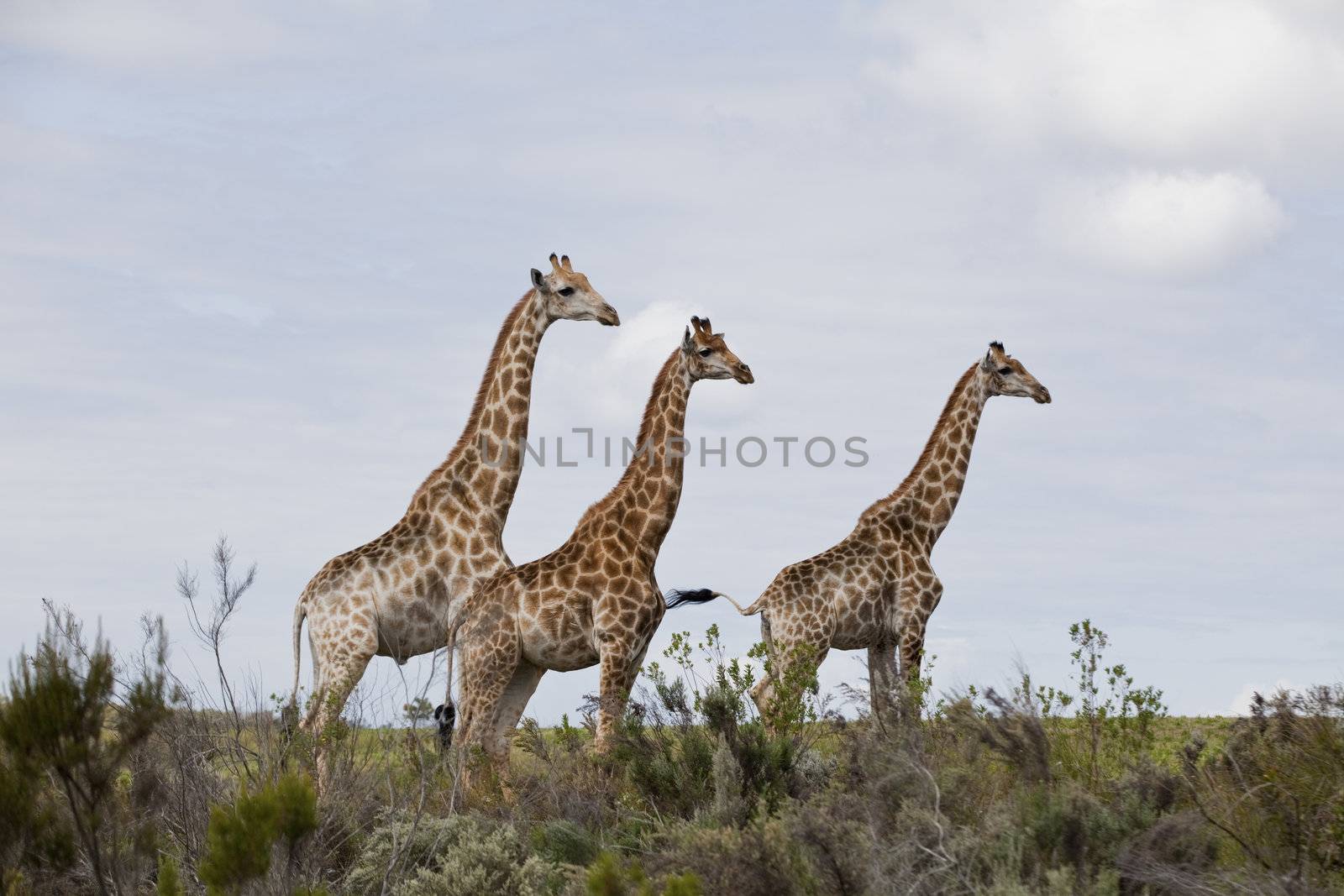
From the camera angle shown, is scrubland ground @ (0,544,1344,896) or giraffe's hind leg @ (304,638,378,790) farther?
giraffe's hind leg @ (304,638,378,790)

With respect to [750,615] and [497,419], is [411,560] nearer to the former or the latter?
[497,419]

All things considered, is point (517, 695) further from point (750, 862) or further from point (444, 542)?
point (750, 862)

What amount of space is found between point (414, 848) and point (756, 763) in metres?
2.16

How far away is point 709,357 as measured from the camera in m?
11.9

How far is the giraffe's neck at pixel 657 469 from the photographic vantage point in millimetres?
11484

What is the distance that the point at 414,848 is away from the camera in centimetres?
803

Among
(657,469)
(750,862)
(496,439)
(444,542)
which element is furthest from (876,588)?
(750,862)

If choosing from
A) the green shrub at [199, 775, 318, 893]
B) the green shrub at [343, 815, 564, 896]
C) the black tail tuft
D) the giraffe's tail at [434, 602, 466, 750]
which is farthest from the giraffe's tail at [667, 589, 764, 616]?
the green shrub at [199, 775, 318, 893]

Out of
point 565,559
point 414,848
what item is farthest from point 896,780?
point 565,559

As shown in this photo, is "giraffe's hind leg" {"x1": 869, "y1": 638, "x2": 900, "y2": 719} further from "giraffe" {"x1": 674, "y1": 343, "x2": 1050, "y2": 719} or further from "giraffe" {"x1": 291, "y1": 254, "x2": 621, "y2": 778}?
"giraffe" {"x1": 291, "y1": 254, "x2": 621, "y2": 778}

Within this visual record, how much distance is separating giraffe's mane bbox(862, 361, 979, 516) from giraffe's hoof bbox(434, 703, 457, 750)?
193 inches

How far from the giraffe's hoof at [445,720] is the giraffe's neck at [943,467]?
5.02 metres

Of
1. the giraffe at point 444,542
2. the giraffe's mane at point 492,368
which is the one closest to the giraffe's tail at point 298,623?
the giraffe at point 444,542

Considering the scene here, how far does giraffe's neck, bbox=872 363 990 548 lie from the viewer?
14.0 m
